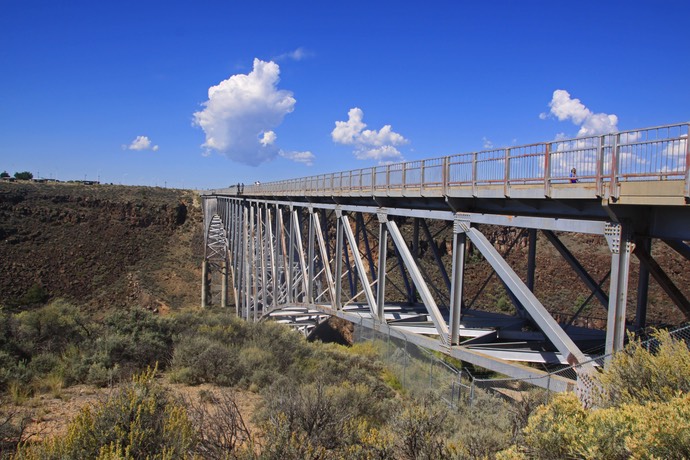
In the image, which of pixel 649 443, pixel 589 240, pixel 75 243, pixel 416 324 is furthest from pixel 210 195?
pixel 649 443

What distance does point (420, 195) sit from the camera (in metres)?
11.0

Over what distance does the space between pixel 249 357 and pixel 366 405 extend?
359 cm

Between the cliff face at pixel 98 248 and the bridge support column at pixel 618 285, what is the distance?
1593 inches

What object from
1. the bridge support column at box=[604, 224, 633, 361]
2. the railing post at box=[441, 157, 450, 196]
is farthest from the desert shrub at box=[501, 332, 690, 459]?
the railing post at box=[441, 157, 450, 196]

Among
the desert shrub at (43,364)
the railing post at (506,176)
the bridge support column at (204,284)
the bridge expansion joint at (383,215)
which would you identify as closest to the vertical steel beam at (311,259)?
the bridge expansion joint at (383,215)

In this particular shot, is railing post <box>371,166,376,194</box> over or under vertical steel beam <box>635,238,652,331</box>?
over

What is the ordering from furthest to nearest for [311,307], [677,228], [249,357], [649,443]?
[311,307], [249,357], [677,228], [649,443]

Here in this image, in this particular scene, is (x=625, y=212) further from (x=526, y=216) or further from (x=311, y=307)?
(x=311, y=307)

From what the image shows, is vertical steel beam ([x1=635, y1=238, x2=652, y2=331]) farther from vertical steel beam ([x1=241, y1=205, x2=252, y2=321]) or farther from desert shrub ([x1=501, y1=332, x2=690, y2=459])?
vertical steel beam ([x1=241, y1=205, x2=252, y2=321])

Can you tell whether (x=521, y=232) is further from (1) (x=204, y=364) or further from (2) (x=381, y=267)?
(1) (x=204, y=364)

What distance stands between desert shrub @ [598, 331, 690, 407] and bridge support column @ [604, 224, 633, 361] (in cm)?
50

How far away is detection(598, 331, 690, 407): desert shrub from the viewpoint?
5.08 meters

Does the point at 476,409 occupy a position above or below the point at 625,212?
below

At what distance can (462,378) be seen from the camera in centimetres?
1162
